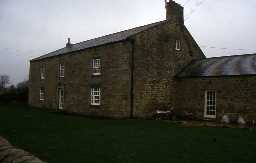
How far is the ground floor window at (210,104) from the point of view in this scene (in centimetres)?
2367

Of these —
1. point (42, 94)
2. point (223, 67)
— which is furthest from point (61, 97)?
point (223, 67)

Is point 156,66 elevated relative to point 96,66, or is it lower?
lower

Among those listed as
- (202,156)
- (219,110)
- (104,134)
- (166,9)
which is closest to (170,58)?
(166,9)

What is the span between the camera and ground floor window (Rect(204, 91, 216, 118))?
77.7ft

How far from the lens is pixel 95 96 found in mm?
27281

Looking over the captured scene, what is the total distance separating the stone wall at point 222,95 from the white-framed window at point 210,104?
27cm

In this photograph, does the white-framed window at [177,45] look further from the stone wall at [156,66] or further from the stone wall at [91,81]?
the stone wall at [91,81]

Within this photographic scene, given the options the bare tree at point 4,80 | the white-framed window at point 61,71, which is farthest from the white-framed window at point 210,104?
the bare tree at point 4,80

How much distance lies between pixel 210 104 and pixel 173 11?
9167 mm

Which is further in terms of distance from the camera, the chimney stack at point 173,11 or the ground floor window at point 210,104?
the chimney stack at point 173,11

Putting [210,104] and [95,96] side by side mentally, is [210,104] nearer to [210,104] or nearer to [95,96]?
[210,104]

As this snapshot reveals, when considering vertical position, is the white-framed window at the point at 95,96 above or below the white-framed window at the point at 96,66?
below

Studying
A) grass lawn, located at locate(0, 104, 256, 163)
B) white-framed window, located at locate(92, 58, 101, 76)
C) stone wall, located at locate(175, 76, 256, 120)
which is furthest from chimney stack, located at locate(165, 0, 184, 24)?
grass lawn, located at locate(0, 104, 256, 163)

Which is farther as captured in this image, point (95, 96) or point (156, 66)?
point (95, 96)
